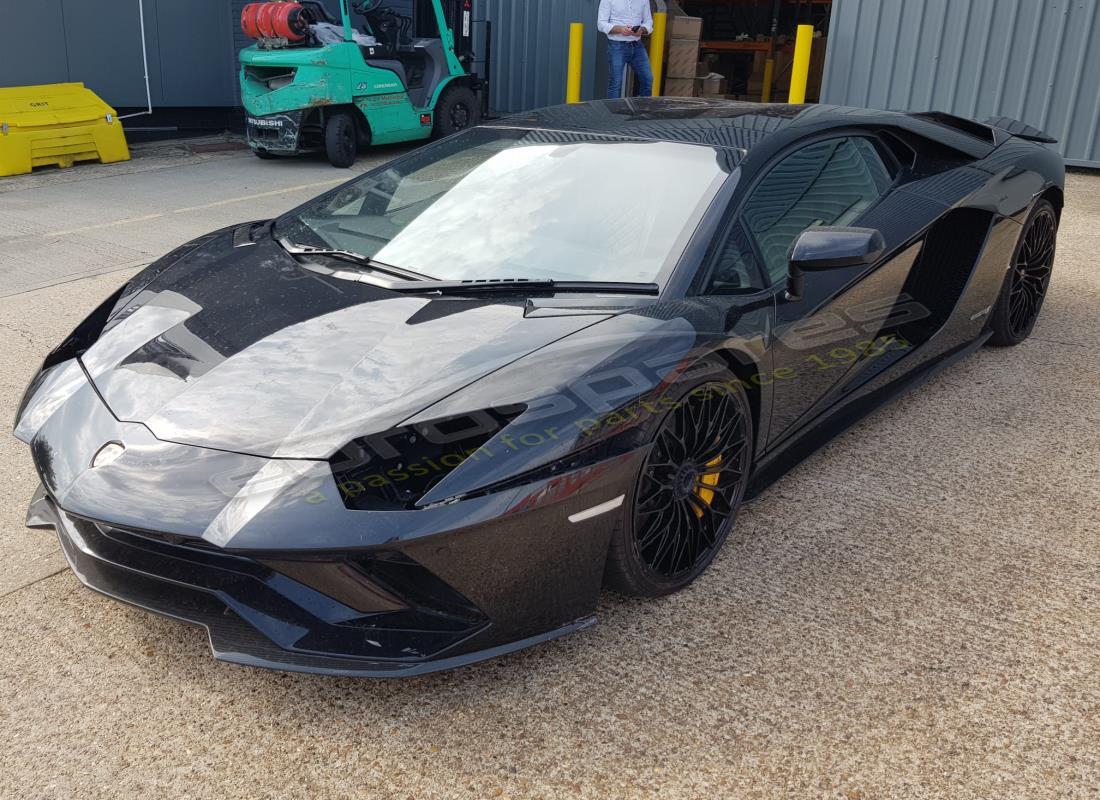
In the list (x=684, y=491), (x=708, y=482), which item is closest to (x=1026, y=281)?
(x=708, y=482)

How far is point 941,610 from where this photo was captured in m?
2.65

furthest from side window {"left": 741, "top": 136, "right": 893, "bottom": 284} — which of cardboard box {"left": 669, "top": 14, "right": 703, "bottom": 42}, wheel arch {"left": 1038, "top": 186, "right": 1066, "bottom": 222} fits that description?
cardboard box {"left": 669, "top": 14, "right": 703, "bottom": 42}

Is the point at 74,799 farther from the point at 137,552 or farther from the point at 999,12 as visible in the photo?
the point at 999,12

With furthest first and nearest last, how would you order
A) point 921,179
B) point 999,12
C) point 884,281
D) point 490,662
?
point 999,12 < point 921,179 < point 884,281 < point 490,662

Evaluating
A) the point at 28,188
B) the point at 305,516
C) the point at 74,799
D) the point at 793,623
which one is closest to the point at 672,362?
the point at 793,623

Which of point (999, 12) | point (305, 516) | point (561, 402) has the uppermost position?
point (999, 12)

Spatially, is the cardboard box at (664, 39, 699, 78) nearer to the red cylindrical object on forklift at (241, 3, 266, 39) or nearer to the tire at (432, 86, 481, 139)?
the tire at (432, 86, 481, 139)

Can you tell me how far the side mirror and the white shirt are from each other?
27.5 ft

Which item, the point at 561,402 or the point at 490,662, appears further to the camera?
the point at 490,662

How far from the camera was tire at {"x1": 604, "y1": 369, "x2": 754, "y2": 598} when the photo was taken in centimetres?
244

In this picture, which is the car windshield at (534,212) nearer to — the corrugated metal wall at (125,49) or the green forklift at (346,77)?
the green forklift at (346,77)

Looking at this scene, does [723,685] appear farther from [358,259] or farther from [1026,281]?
[1026,281]

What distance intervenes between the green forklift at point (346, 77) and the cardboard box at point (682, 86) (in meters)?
2.90

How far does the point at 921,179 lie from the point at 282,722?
2.87m
